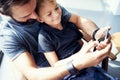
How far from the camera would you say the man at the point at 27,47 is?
981 millimetres

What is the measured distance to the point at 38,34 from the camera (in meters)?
1.16

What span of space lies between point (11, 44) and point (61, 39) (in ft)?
0.81

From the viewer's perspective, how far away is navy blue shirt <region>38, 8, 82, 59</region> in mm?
1145

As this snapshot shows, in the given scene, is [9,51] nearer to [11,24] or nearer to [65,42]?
[11,24]

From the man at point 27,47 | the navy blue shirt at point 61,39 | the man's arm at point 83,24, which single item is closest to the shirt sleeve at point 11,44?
the man at point 27,47

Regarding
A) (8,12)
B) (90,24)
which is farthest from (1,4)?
(90,24)

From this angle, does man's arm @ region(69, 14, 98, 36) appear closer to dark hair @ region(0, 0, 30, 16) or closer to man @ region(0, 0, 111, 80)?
man @ region(0, 0, 111, 80)

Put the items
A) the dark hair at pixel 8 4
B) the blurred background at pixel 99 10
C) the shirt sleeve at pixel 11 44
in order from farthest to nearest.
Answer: the blurred background at pixel 99 10, the shirt sleeve at pixel 11 44, the dark hair at pixel 8 4

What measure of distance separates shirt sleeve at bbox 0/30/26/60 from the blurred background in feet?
4.22

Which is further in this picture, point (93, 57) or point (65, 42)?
point (65, 42)

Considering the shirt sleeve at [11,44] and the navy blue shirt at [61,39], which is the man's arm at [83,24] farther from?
the shirt sleeve at [11,44]

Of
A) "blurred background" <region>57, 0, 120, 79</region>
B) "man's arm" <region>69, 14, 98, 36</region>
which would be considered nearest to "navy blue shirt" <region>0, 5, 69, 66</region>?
"man's arm" <region>69, 14, 98, 36</region>

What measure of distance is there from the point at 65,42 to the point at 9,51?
278 mm

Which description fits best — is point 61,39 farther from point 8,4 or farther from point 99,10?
point 99,10
